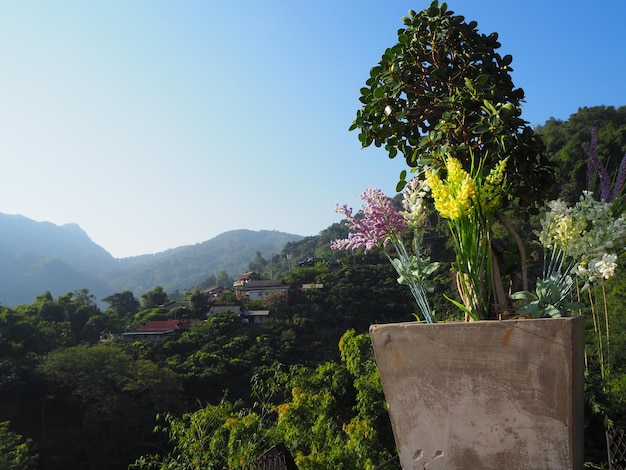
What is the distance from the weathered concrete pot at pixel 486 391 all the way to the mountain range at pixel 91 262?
98081 mm

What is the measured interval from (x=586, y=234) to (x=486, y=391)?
43 centimetres

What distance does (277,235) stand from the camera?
176 meters

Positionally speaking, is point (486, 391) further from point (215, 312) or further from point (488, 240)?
point (215, 312)

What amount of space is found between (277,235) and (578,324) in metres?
175

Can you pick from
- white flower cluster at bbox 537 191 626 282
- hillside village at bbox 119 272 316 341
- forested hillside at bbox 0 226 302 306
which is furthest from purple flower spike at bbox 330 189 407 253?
forested hillside at bbox 0 226 302 306

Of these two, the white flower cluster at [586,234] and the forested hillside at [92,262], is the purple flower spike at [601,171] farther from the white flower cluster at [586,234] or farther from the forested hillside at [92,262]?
the forested hillside at [92,262]

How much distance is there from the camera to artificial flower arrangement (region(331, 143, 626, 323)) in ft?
3.26

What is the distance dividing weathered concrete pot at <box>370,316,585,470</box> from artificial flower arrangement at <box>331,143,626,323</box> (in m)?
0.13

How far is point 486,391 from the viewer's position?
2.97ft

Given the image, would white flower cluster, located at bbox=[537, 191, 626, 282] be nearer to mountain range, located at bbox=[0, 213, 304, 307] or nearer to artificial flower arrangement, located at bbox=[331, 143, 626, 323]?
artificial flower arrangement, located at bbox=[331, 143, 626, 323]

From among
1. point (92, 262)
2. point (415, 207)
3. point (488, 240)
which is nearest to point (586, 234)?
point (488, 240)

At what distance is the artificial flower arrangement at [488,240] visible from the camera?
3.26ft

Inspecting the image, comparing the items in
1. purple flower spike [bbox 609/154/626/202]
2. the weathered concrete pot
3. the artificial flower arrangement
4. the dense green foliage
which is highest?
the dense green foliage

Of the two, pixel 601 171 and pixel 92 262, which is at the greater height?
pixel 92 262
